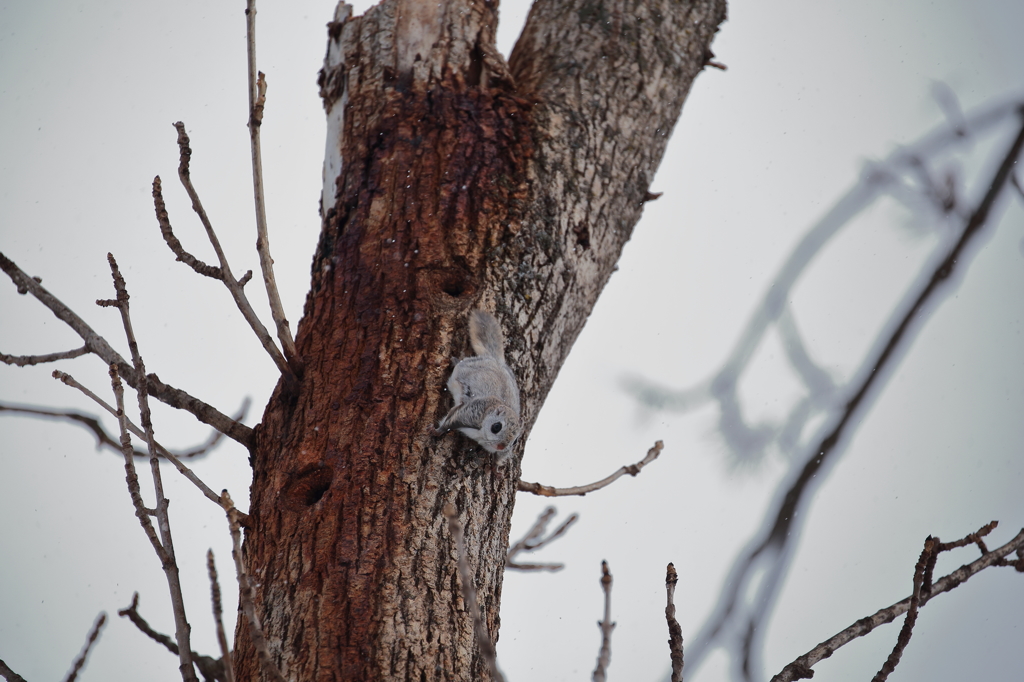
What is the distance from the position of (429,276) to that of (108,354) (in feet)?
2.00

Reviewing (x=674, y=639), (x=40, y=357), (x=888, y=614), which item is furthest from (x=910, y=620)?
(x=40, y=357)

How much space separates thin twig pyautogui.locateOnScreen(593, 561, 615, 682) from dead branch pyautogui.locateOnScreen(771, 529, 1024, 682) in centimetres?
33

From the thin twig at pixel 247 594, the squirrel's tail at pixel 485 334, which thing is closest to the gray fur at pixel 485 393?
the squirrel's tail at pixel 485 334

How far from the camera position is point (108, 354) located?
1.38 metres

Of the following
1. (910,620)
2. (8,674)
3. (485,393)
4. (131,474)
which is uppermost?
(485,393)

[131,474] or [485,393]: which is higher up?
[485,393]

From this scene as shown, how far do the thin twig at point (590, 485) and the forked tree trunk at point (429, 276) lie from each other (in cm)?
26

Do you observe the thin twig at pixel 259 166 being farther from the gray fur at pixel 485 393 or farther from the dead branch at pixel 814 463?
the dead branch at pixel 814 463

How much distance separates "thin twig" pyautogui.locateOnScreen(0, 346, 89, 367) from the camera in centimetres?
138

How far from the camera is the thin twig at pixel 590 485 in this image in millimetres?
1824

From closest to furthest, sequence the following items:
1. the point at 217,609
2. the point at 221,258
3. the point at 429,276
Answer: the point at 217,609, the point at 221,258, the point at 429,276

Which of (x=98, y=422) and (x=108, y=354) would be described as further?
(x=98, y=422)

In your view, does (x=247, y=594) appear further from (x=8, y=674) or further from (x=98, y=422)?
(x=98, y=422)

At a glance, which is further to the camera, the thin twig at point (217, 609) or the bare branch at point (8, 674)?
the bare branch at point (8, 674)
